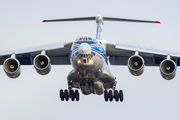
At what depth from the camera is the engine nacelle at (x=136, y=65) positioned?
18.8 m

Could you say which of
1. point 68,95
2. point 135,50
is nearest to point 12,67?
point 68,95

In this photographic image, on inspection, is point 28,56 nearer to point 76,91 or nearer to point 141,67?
point 76,91

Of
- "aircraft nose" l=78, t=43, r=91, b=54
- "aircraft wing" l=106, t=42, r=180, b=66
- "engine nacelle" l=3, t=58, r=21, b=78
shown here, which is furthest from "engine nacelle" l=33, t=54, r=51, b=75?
"aircraft wing" l=106, t=42, r=180, b=66

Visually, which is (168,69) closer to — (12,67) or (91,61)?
(91,61)

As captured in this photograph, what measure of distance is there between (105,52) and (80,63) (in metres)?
3.26

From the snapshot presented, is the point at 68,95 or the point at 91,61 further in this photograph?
the point at 68,95

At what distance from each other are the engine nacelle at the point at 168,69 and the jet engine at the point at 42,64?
4.49 metres

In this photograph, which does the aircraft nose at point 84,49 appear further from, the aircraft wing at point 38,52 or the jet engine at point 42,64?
the aircraft wing at point 38,52

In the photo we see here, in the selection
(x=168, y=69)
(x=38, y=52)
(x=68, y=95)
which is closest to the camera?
(x=168, y=69)

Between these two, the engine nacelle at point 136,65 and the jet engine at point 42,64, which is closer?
the engine nacelle at point 136,65

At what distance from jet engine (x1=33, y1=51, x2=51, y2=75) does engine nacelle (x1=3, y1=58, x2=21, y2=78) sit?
Answer: 30.9 inches

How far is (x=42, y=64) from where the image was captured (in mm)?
19344

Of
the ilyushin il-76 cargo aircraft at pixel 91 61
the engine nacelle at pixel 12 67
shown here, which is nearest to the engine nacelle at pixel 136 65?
the ilyushin il-76 cargo aircraft at pixel 91 61

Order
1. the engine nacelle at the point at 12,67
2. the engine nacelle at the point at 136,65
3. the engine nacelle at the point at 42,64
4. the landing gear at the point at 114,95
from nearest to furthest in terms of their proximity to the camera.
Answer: the engine nacelle at the point at 136,65, the engine nacelle at the point at 42,64, the engine nacelle at the point at 12,67, the landing gear at the point at 114,95
